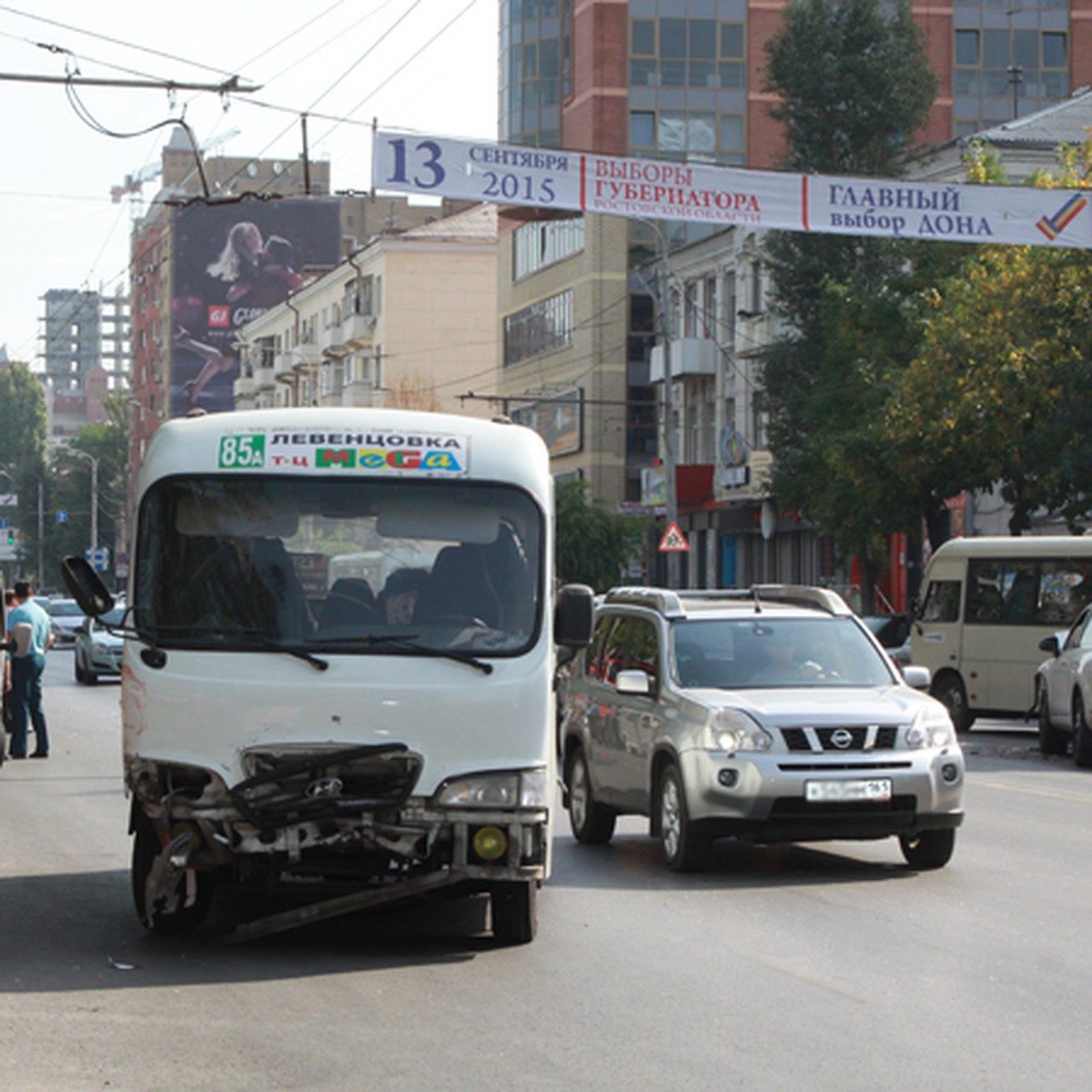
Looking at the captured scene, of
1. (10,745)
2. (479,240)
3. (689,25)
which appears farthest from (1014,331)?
(479,240)

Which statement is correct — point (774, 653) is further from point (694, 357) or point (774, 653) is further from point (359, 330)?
point (359, 330)

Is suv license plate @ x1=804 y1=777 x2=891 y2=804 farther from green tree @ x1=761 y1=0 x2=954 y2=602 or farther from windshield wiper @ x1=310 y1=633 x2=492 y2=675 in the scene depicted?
green tree @ x1=761 y1=0 x2=954 y2=602

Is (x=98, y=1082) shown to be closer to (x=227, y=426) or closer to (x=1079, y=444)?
(x=227, y=426)

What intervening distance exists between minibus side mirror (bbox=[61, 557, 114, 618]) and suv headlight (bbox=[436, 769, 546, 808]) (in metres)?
1.82

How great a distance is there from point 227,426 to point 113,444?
139 m

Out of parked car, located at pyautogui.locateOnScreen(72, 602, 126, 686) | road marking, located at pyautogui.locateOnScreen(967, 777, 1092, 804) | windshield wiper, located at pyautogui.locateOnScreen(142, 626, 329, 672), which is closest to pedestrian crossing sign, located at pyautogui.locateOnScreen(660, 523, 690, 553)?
parked car, located at pyautogui.locateOnScreen(72, 602, 126, 686)

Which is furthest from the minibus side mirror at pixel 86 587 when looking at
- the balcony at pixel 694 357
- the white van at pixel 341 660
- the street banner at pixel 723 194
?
the balcony at pixel 694 357

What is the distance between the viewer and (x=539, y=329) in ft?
244

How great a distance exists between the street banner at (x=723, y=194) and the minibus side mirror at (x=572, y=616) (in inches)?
454

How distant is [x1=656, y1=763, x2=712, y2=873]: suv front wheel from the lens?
12.0m

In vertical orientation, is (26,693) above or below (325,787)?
below

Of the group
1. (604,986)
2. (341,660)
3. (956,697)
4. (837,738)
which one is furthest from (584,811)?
(956,697)

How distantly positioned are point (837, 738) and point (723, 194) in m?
10.6

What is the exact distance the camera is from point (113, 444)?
145375 millimetres
